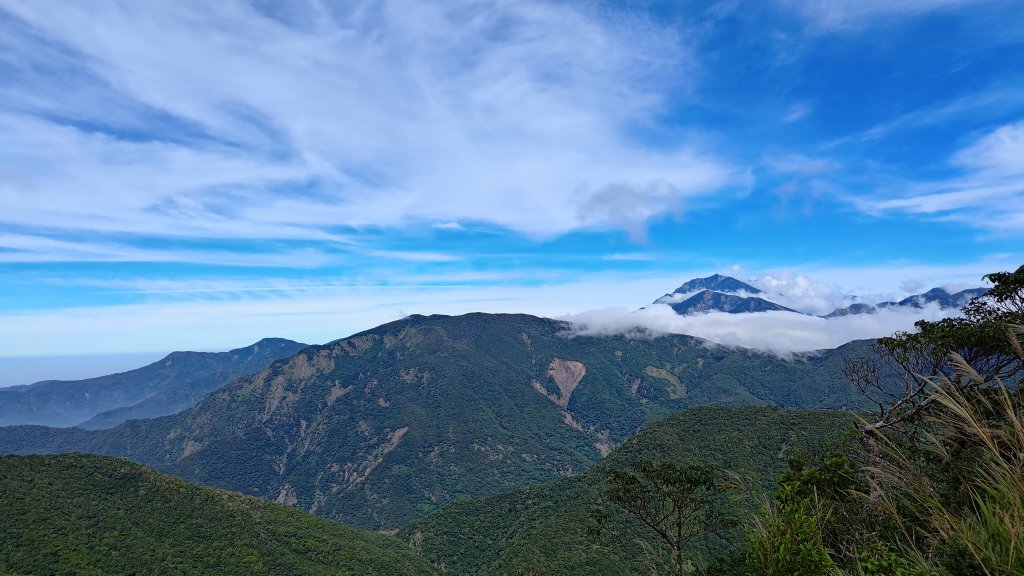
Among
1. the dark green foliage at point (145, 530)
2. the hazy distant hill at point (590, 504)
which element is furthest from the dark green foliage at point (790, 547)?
the dark green foliage at point (145, 530)

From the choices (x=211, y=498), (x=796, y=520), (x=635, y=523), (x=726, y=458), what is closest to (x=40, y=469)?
(x=211, y=498)

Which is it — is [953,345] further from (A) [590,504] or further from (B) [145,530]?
(B) [145,530]

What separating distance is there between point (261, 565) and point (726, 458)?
11433 cm

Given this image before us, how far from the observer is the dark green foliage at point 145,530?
84250mm

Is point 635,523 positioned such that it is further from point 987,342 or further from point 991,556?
point 991,556

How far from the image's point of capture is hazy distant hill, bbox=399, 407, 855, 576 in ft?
340

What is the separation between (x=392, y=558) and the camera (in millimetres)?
128125

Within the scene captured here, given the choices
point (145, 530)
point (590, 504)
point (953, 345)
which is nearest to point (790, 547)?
point (953, 345)

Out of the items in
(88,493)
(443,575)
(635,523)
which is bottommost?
(443,575)

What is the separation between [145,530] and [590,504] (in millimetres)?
99873

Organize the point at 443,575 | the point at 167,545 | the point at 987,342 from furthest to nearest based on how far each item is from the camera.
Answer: the point at 443,575
the point at 167,545
the point at 987,342

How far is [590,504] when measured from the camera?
404ft

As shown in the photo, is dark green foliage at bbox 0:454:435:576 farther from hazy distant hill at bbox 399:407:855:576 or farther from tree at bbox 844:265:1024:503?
tree at bbox 844:265:1024:503

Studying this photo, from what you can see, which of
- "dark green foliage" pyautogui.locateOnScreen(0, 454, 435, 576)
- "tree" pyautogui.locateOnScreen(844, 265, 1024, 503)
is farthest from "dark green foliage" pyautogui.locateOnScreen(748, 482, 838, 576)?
"dark green foliage" pyautogui.locateOnScreen(0, 454, 435, 576)
